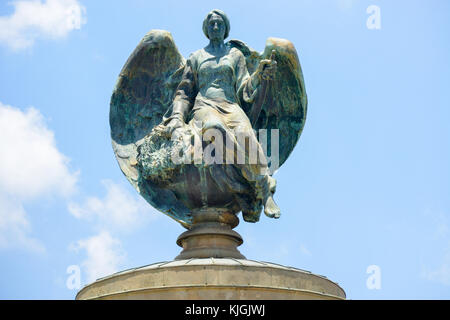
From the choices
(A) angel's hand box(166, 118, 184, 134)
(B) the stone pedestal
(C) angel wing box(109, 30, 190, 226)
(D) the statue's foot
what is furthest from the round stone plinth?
(C) angel wing box(109, 30, 190, 226)

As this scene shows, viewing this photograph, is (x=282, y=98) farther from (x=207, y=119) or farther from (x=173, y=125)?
(x=173, y=125)

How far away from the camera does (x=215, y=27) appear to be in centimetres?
1560

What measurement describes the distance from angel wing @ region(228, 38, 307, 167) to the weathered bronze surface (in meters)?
0.02

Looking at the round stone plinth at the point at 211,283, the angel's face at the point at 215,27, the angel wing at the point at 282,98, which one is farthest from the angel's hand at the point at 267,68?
the round stone plinth at the point at 211,283

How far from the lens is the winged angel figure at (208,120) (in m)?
14.6

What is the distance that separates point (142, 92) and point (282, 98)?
2654 mm

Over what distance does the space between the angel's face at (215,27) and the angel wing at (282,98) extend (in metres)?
0.33

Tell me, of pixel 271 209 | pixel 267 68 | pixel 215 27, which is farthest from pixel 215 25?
pixel 271 209

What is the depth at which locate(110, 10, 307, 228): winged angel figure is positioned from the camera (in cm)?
1459

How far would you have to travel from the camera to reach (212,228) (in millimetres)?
14844

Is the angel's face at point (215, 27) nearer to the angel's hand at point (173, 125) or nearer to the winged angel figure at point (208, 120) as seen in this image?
the winged angel figure at point (208, 120)

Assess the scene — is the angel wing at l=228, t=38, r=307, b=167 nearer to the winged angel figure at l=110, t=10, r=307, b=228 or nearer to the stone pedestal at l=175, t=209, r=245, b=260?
the winged angel figure at l=110, t=10, r=307, b=228
